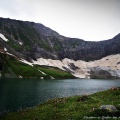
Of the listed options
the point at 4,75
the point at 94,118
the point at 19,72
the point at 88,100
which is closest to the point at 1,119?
the point at 88,100

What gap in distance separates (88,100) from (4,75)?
15143 centimetres

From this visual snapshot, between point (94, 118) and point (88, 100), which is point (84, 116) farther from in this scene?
point (88, 100)

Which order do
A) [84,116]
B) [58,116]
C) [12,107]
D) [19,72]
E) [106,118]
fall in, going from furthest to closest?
1. [19,72]
2. [12,107]
3. [58,116]
4. [84,116]
5. [106,118]

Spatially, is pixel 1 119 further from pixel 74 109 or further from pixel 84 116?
pixel 84 116

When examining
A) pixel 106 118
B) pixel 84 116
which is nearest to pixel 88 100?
pixel 84 116

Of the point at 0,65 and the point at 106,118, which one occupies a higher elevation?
the point at 0,65

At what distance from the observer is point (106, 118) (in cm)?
2492

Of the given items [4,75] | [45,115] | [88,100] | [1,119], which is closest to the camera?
[45,115]

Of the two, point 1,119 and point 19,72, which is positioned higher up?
point 19,72

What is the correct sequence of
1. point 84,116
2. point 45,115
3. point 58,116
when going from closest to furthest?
point 84,116 < point 58,116 < point 45,115

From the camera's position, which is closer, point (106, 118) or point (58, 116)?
point (106, 118)

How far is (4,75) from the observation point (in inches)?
7170

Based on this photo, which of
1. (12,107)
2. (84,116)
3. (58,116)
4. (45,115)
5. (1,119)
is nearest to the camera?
(84,116)

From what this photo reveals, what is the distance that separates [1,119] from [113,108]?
63.2 feet
